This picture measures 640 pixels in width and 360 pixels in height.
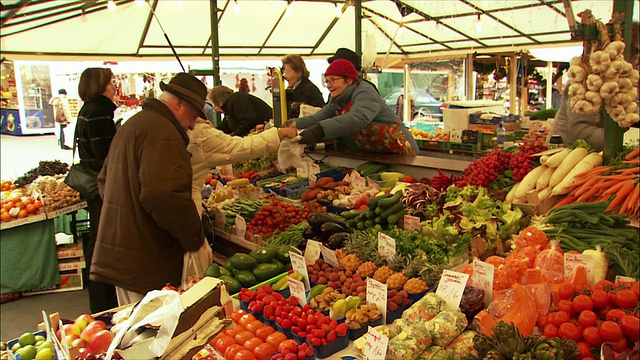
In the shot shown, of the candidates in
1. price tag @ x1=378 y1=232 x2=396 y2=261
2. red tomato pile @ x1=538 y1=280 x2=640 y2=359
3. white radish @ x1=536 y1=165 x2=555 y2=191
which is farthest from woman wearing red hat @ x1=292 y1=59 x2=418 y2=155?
red tomato pile @ x1=538 y1=280 x2=640 y2=359

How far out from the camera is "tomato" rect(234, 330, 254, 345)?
2.20 m

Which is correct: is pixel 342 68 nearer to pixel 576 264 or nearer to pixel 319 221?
pixel 319 221

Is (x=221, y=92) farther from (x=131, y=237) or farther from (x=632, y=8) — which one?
(x=632, y=8)

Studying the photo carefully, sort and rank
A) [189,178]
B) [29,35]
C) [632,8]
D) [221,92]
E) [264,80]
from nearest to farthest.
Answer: [632,8]
[189,178]
[221,92]
[29,35]
[264,80]

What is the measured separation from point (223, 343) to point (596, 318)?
58.8 inches

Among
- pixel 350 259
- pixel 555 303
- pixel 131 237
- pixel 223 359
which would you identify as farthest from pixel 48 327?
pixel 555 303

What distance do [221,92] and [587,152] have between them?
4422 millimetres

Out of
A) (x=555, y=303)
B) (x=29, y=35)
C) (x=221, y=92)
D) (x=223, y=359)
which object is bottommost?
(x=223, y=359)

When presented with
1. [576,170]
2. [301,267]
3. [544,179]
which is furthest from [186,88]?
[576,170]

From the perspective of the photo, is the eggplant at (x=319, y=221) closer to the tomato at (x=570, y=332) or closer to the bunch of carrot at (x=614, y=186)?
the bunch of carrot at (x=614, y=186)

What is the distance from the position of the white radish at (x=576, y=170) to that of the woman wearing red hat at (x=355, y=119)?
165 centimetres

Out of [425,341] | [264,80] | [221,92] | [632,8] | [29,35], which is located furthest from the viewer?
[264,80]

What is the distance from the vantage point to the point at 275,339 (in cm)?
217

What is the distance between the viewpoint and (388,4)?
12516mm
